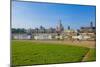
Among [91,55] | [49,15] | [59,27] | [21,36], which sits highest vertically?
[49,15]

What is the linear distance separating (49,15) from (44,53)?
0.51m

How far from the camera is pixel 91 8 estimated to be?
10.1 ft

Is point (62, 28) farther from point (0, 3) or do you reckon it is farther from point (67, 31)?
point (0, 3)

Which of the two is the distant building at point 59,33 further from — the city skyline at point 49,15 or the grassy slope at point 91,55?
the grassy slope at point 91,55

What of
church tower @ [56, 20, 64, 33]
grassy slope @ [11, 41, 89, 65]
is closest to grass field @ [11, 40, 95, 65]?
grassy slope @ [11, 41, 89, 65]

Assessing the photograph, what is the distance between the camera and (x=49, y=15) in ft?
9.40

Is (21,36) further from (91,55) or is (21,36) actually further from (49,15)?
(91,55)

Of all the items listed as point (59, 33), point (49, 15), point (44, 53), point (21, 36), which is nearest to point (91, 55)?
point (59, 33)

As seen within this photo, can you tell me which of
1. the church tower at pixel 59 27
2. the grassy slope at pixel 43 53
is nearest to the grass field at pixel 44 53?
the grassy slope at pixel 43 53

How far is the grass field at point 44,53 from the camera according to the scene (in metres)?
2.70

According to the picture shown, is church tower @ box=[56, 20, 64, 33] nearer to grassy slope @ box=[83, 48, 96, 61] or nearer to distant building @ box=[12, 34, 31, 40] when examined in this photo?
distant building @ box=[12, 34, 31, 40]

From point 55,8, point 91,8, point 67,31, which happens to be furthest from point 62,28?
point 91,8

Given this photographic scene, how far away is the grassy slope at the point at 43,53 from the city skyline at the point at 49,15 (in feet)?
0.83

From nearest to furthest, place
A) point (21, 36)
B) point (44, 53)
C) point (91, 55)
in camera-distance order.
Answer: point (21, 36)
point (44, 53)
point (91, 55)
